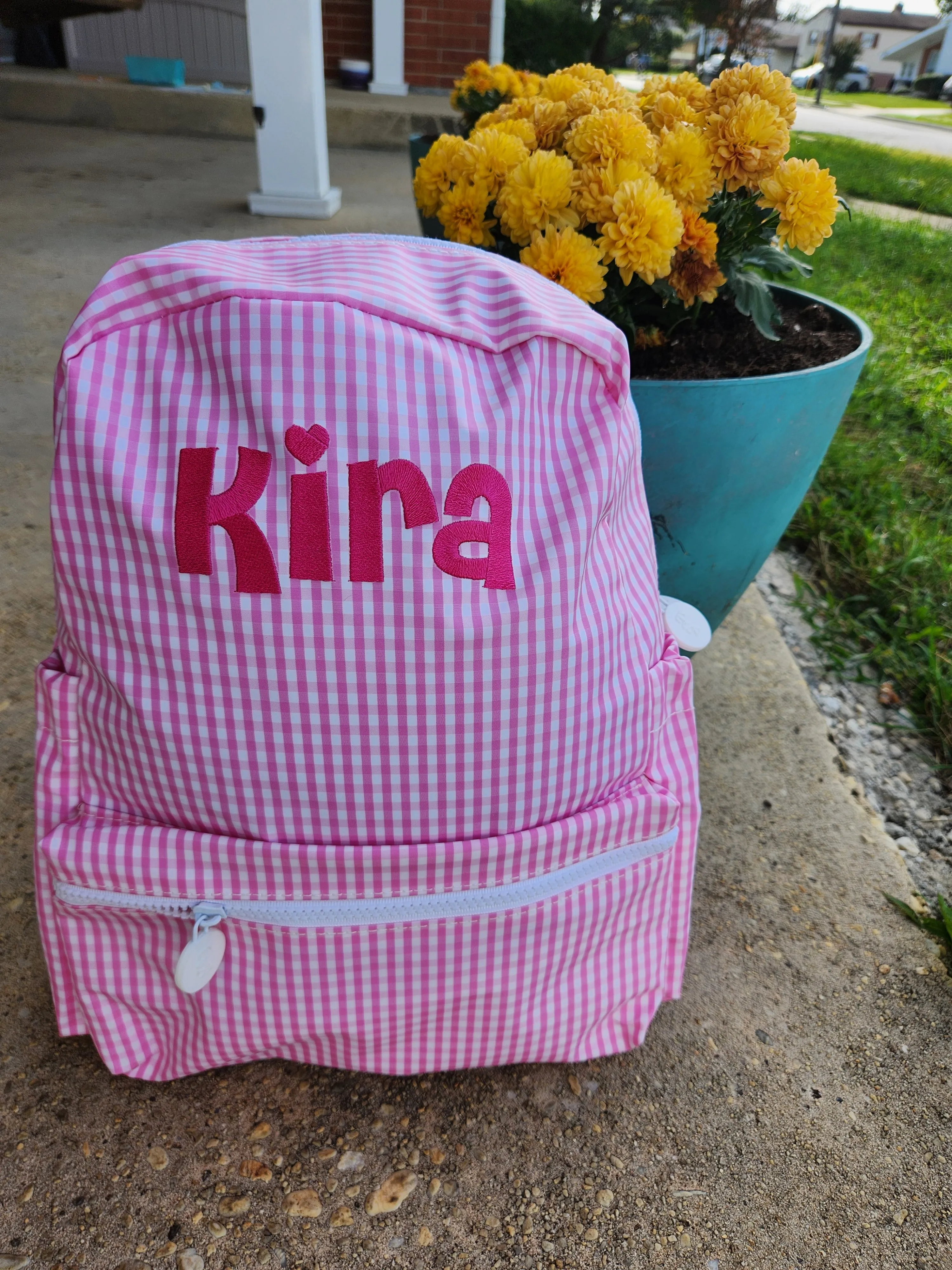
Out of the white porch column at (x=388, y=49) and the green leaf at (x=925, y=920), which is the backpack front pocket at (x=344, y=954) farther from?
the white porch column at (x=388, y=49)

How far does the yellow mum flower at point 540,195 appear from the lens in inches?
47.3

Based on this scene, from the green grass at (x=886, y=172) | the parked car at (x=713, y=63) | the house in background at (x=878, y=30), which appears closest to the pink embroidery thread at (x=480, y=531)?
the green grass at (x=886, y=172)

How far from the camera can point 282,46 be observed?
3615 mm

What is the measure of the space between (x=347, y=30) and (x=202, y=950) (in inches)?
268

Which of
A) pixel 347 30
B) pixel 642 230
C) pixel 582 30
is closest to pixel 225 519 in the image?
pixel 642 230

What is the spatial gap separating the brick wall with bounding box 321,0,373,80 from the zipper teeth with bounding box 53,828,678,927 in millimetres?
6476

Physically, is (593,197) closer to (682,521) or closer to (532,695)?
(682,521)

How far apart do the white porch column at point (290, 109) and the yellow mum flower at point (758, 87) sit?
291cm

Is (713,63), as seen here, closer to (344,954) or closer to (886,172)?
(886,172)

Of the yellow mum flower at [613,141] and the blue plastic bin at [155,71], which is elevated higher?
the yellow mum flower at [613,141]

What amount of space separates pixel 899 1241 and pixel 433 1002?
511 mm

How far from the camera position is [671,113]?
1338mm

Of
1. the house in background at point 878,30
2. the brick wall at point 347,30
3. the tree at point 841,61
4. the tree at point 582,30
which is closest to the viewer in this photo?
the brick wall at point 347,30

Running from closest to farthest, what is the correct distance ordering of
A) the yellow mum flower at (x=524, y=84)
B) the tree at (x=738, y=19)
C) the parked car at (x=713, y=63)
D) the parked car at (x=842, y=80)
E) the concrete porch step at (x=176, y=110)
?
the yellow mum flower at (x=524, y=84) → the concrete porch step at (x=176, y=110) → the tree at (x=738, y=19) → the parked car at (x=713, y=63) → the parked car at (x=842, y=80)
